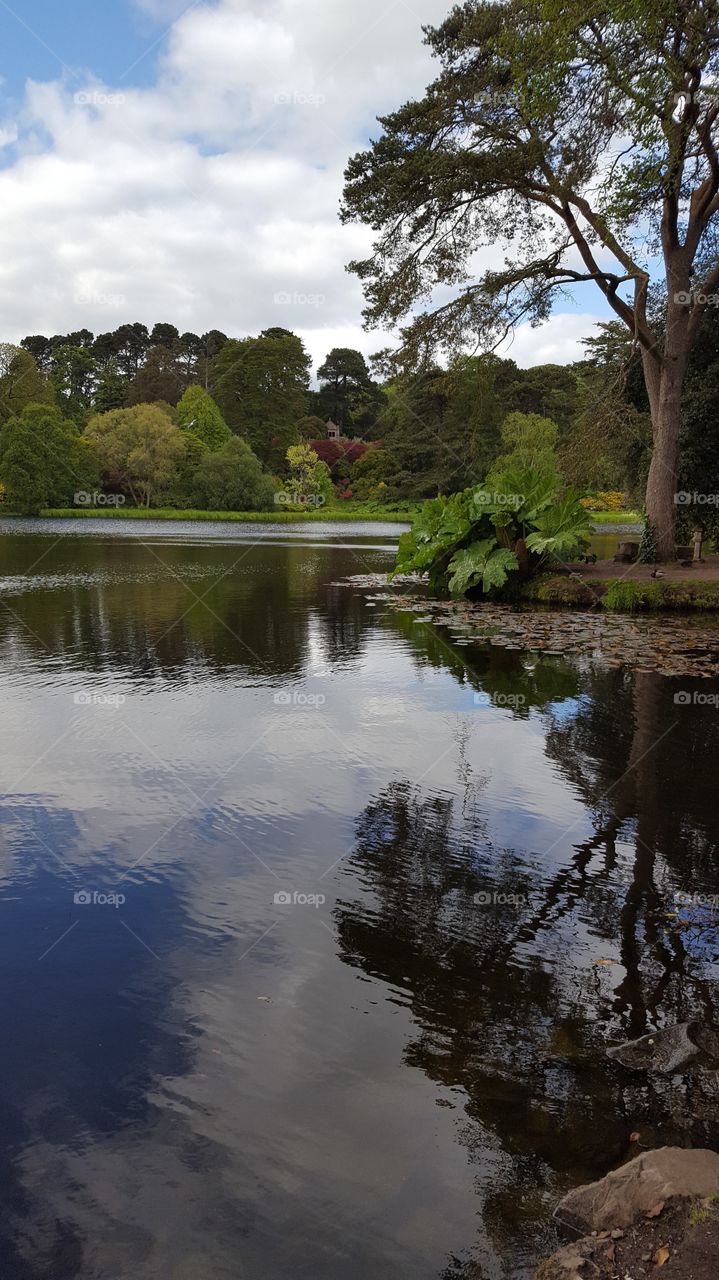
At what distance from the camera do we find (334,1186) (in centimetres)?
270

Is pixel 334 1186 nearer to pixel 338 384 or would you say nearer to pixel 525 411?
pixel 525 411

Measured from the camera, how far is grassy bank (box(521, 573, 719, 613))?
52.3 ft

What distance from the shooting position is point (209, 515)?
6425 cm

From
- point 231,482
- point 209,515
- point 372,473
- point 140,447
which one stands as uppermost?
point 140,447

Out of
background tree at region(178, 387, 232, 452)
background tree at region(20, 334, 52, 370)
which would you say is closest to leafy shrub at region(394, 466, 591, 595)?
background tree at region(178, 387, 232, 452)

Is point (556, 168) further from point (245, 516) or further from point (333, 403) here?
point (333, 403)

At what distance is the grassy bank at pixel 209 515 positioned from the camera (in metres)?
61.8

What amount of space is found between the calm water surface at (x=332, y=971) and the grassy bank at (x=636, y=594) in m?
7.28

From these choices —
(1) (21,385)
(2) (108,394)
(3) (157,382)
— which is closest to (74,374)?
(2) (108,394)

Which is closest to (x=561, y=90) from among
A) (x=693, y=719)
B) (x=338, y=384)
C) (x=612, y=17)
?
(x=612, y=17)

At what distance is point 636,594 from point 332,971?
44.8 ft


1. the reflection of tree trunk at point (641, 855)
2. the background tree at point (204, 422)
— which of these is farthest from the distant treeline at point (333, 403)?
the reflection of tree trunk at point (641, 855)

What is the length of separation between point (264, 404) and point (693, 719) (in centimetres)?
7929

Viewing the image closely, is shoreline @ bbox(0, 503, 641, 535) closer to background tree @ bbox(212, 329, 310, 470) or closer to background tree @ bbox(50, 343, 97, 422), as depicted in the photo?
background tree @ bbox(212, 329, 310, 470)
